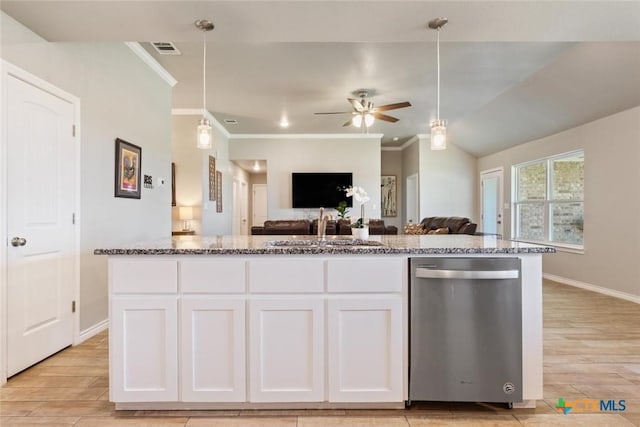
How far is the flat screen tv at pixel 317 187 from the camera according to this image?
311 inches

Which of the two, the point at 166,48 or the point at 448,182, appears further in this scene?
the point at 448,182

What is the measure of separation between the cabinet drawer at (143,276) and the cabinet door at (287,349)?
441 mm

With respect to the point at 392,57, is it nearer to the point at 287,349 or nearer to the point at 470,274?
the point at 470,274

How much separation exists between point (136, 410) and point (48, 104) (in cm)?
213

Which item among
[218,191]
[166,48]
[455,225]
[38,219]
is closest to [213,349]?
[38,219]

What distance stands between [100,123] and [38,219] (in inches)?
41.0

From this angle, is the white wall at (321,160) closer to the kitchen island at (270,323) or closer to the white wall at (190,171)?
the white wall at (190,171)

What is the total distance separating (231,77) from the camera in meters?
4.54

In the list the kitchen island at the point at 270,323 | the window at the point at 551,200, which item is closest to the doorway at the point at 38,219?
Result: the kitchen island at the point at 270,323

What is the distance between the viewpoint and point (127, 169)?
3.46 meters

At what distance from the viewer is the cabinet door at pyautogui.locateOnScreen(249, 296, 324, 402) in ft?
6.00

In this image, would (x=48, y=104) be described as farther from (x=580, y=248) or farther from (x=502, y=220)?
(x=502, y=220)

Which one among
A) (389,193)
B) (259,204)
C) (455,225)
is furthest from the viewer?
(259,204)

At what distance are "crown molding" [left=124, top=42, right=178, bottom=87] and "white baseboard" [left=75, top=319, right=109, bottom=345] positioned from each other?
2.63m
